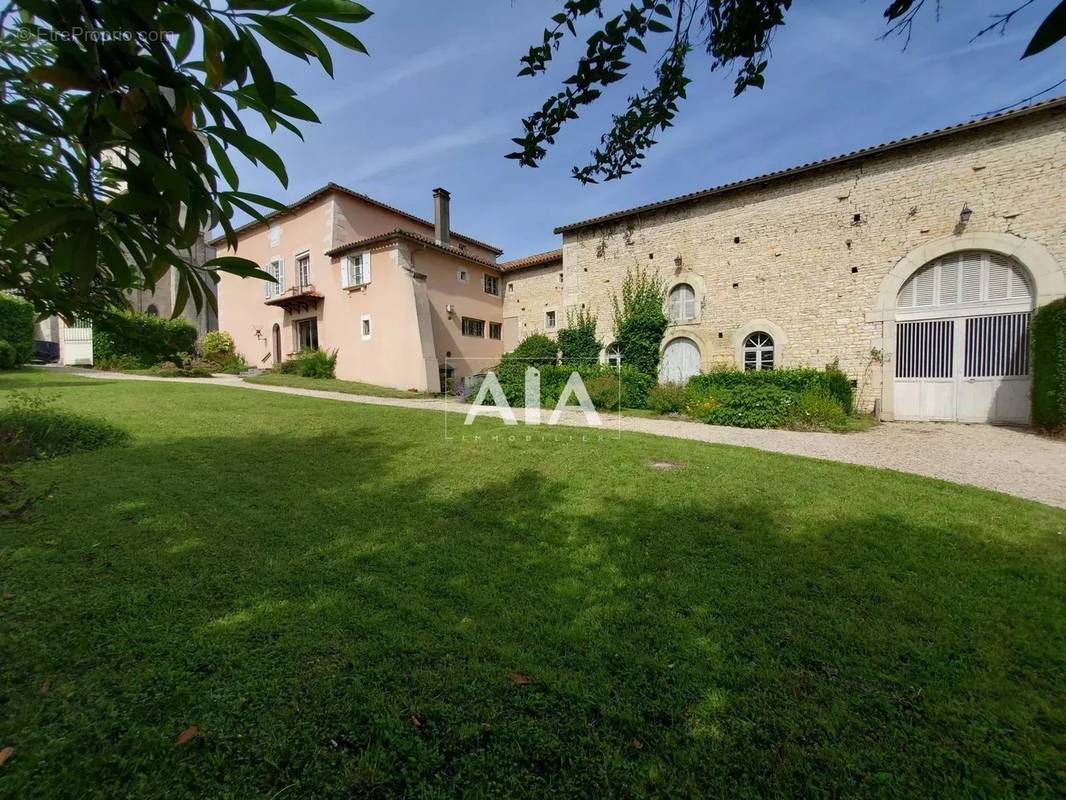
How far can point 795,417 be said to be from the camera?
32.8 ft

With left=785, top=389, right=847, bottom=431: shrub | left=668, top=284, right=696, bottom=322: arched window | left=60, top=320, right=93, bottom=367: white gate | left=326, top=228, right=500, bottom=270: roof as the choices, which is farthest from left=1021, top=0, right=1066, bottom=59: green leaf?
left=60, top=320, right=93, bottom=367: white gate

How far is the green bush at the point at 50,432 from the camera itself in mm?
5223

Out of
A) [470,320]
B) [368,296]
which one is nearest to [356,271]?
[368,296]

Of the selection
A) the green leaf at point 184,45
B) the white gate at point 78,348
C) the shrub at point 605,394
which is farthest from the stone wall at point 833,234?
the white gate at point 78,348

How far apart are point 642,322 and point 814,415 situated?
23.8 feet

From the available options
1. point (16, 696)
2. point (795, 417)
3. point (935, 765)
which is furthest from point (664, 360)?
point (16, 696)

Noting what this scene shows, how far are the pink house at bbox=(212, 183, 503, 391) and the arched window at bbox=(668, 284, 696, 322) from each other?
367 inches

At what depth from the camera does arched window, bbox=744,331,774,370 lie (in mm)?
14047

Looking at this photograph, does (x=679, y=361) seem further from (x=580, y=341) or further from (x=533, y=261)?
(x=533, y=261)

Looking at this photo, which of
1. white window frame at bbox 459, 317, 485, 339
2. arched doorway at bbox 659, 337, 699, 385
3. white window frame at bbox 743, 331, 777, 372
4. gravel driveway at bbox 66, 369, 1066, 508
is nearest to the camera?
gravel driveway at bbox 66, 369, 1066, 508

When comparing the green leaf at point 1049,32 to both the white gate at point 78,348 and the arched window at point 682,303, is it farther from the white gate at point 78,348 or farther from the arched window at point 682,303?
the white gate at point 78,348

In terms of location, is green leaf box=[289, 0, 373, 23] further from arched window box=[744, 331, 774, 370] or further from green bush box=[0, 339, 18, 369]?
green bush box=[0, 339, 18, 369]

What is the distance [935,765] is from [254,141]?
2898 mm

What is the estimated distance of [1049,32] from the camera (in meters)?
0.75
